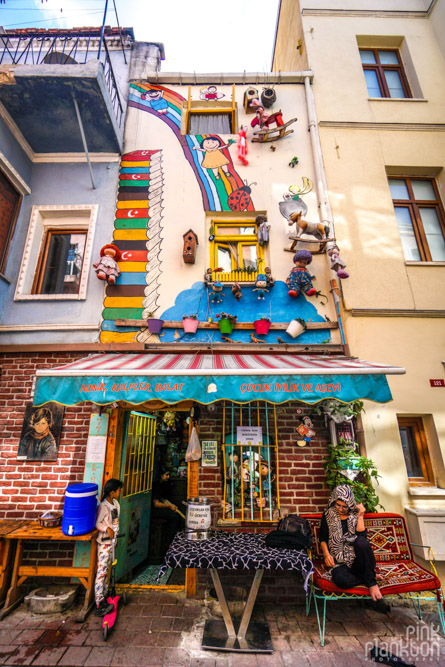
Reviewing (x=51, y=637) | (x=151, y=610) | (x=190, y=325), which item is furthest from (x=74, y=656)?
(x=190, y=325)

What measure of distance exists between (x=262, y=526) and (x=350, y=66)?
10.5 metres

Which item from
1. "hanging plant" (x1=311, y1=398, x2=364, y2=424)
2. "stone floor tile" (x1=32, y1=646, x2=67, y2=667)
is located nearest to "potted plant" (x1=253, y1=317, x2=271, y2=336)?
"hanging plant" (x1=311, y1=398, x2=364, y2=424)

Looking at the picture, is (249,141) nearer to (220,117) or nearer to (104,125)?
(220,117)

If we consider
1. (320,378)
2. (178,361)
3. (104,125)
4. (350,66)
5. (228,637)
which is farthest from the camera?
(350,66)

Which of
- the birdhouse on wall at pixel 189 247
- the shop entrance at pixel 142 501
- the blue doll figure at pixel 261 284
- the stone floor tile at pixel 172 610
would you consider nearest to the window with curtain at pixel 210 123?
the birdhouse on wall at pixel 189 247

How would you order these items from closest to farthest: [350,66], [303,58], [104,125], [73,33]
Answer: [104,125] → [73,33] → [350,66] → [303,58]

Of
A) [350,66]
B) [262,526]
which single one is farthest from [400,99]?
[262,526]

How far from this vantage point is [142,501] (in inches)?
247

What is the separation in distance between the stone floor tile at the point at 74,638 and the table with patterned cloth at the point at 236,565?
129 centimetres

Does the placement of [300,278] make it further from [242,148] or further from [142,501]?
[142,501]

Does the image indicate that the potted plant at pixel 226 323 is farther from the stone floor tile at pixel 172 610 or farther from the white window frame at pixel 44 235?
the stone floor tile at pixel 172 610

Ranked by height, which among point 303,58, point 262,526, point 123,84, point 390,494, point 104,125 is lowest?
point 262,526

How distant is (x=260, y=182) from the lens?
7094 mm

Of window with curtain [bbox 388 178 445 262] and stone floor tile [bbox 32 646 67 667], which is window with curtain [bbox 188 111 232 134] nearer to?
window with curtain [bbox 388 178 445 262]
